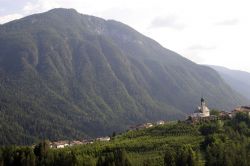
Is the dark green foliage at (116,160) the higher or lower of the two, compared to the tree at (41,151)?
lower

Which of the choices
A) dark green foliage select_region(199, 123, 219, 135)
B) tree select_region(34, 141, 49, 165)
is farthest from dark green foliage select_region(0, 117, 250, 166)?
dark green foliage select_region(199, 123, 219, 135)

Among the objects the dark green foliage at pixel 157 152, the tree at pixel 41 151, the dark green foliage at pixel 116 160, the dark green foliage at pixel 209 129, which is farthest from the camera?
the dark green foliage at pixel 209 129

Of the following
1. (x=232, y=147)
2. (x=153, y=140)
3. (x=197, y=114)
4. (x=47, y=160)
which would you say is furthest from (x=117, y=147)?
(x=197, y=114)

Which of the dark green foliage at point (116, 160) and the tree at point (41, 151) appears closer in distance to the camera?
the dark green foliage at point (116, 160)

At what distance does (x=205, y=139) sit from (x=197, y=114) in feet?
159

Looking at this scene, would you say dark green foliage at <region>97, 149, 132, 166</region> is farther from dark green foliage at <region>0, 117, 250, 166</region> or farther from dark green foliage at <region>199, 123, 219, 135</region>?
dark green foliage at <region>199, 123, 219, 135</region>

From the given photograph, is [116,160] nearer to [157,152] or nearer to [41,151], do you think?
[157,152]

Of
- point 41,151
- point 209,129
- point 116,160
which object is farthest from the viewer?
point 209,129

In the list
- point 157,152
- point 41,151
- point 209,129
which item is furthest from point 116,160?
point 209,129

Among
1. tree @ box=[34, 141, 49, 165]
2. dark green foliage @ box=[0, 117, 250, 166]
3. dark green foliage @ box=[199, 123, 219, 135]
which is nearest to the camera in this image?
dark green foliage @ box=[0, 117, 250, 166]

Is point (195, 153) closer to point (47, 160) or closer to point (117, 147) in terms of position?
point (117, 147)

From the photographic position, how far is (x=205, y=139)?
140 m

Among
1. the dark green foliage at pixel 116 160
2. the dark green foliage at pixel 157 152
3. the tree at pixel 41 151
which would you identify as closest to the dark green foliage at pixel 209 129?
the dark green foliage at pixel 157 152

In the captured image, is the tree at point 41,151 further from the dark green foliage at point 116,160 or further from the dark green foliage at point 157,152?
the dark green foliage at point 116,160
